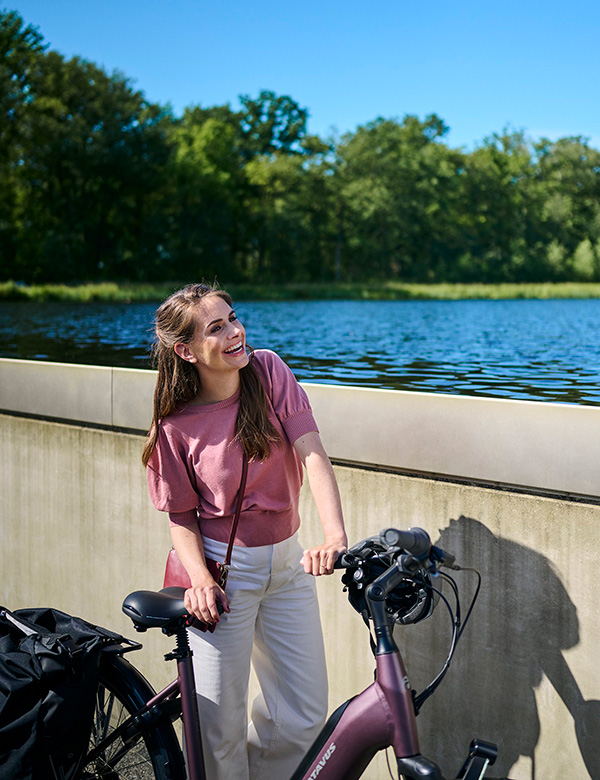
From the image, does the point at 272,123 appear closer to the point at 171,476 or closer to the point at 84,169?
the point at 84,169

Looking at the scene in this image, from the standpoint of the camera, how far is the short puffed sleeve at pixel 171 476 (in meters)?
2.42

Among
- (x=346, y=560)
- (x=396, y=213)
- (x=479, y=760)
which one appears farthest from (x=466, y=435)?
(x=396, y=213)

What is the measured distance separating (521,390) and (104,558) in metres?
2.36

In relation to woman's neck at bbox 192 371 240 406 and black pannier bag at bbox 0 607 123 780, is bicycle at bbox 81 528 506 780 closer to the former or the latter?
black pannier bag at bbox 0 607 123 780

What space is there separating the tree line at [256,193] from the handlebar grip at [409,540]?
5604 centimetres

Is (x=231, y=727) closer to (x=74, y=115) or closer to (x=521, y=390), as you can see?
(x=521, y=390)

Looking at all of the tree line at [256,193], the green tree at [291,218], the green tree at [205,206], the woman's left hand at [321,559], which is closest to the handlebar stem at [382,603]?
the woman's left hand at [321,559]

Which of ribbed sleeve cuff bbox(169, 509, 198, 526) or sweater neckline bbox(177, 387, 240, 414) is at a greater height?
sweater neckline bbox(177, 387, 240, 414)

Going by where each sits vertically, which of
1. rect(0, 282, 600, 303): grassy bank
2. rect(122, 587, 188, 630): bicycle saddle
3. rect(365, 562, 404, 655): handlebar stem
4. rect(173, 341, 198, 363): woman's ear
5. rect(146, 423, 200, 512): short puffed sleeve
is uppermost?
rect(0, 282, 600, 303): grassy bank

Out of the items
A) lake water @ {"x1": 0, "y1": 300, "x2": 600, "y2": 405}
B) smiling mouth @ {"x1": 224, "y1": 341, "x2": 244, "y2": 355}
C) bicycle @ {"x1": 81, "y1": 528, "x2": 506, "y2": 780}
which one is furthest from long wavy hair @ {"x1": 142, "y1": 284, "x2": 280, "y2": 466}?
lake water @ {"x1": 0, "y1": 300, "x2": 600, "y2": 405}

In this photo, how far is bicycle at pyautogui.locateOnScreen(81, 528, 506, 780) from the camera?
1853 mm

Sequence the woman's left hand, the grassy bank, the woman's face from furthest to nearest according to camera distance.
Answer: the grassy bank → the woman's face → the woman's left hand

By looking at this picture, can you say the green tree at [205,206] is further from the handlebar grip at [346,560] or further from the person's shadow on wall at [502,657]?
the handlebar grip at [346,560]

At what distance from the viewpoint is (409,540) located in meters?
1.79
